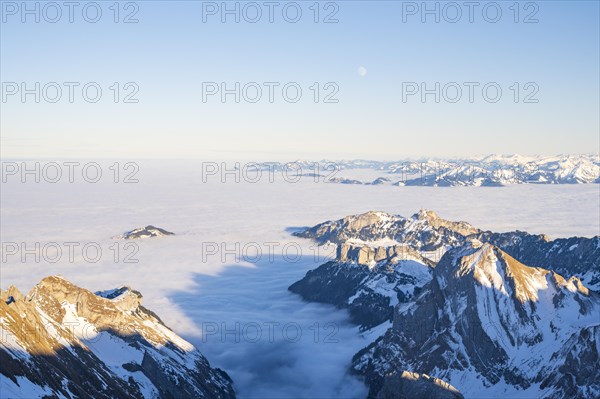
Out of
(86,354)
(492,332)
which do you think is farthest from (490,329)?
(86,354)

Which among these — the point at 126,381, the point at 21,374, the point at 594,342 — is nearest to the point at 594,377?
the point at 594,342

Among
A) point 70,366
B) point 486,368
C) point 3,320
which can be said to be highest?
point 3,320

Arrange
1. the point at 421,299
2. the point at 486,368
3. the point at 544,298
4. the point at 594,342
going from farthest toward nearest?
the point at 421,299
the point at 544,298
the point at 486,368
the point at 594,342

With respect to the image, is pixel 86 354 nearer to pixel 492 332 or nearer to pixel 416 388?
pixel 416 388

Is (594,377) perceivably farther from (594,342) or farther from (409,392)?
(409,392)

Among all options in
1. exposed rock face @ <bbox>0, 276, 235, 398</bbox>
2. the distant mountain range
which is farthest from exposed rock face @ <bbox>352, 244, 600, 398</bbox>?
exposed rock face @ <bbox>0, 276, 235, 398</bbox>

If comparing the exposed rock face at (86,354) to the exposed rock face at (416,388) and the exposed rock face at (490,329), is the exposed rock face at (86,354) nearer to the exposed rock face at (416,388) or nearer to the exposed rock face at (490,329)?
the exposed rock face at (416,388)

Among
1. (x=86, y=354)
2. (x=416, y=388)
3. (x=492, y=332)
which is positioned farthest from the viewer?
(x=492, y=332)
